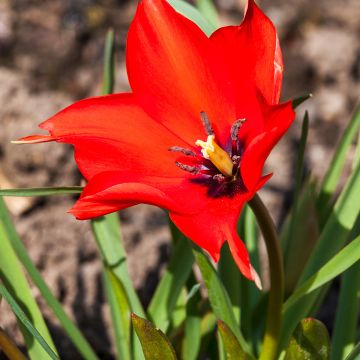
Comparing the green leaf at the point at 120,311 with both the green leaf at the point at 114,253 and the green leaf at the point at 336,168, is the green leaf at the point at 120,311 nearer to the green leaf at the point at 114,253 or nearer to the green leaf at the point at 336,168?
the green leaf at the point at 114,253

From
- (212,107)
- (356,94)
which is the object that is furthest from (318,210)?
(356,94)

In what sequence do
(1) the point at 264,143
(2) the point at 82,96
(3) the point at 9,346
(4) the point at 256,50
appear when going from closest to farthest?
(1) the point at 264,143 → (4) the point at 256,50 → (3) the point at 9,346 → (2) the point at 82,96

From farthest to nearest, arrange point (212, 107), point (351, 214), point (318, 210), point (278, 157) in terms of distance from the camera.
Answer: point (278, 157), point (318, 210), point (351, 214), point (212, 107)

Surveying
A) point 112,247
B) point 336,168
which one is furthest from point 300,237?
point 112,247

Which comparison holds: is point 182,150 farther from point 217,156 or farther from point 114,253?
point 114,253

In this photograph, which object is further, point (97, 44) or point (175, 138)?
point (97, 44)

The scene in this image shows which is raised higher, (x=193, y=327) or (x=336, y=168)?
(x=336, y=168)

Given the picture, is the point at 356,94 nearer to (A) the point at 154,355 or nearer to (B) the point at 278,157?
(B) the point at 278,157
